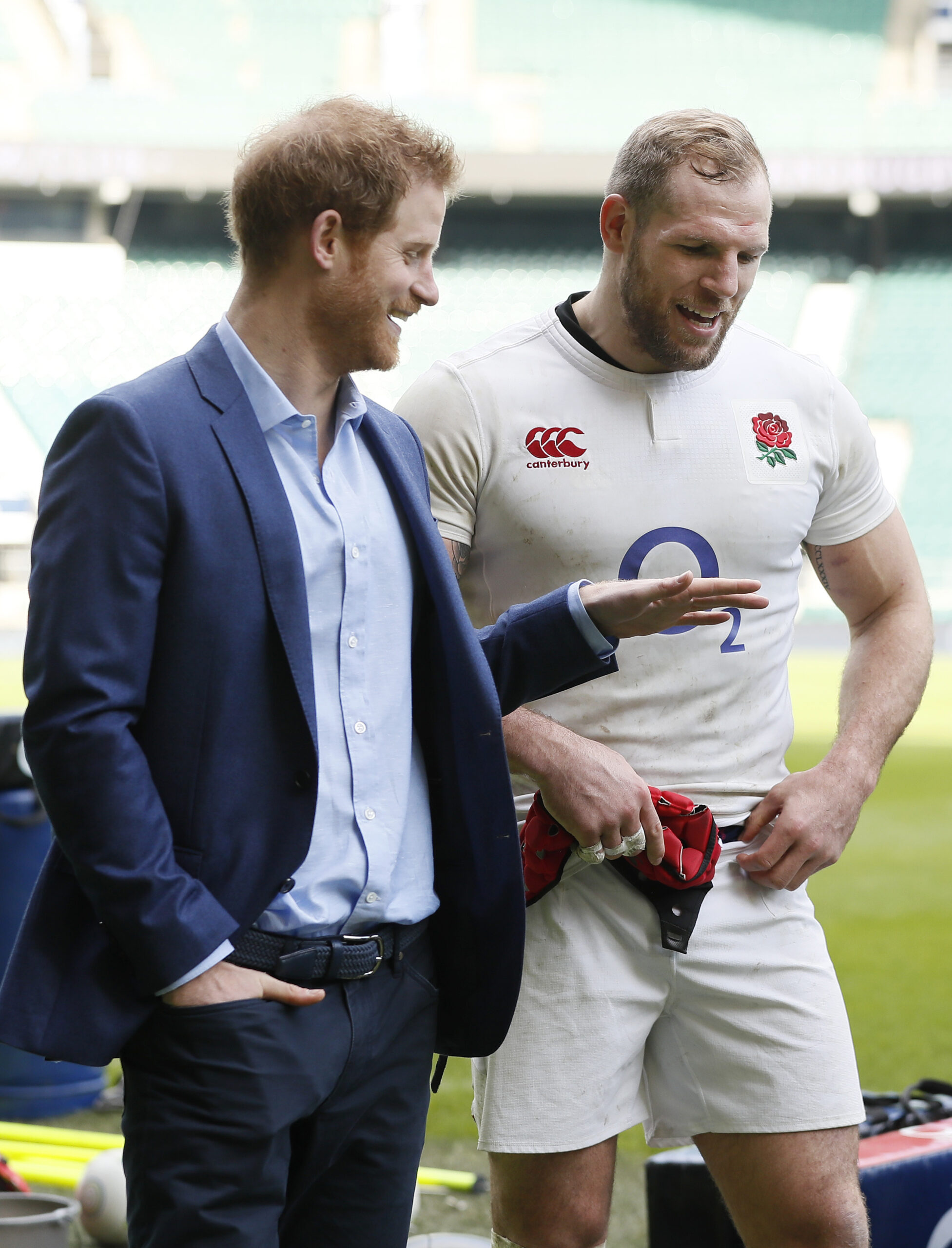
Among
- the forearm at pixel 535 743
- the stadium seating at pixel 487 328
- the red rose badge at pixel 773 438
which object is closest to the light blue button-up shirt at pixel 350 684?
the forearm at pixel 535 743

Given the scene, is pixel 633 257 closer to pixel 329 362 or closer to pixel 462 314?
A: pixel 329 362

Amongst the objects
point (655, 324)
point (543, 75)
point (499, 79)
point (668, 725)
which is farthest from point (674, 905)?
point (543, 75)

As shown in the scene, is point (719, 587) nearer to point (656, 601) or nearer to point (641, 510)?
point (656, 601)

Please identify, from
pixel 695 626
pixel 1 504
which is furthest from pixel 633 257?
pixel 1 504

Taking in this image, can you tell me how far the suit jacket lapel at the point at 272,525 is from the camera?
1.27 meters

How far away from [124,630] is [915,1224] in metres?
1.69

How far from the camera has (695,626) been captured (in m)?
1.87

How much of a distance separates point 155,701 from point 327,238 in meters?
0.48

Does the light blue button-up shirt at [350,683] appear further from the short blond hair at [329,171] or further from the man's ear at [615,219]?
the man's ear at [615,219]

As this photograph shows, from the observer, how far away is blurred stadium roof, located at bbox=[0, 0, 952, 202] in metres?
18.5

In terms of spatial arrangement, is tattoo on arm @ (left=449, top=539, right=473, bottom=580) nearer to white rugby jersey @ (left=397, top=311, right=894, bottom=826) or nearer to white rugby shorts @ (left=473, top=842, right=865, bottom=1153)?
white rugby jersey @ (left=397, top=311, right=894, bottom=826)

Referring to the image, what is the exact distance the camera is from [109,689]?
1.19m

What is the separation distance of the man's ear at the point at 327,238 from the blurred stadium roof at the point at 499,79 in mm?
17853

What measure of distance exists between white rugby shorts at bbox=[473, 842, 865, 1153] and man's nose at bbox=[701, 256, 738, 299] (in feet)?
2.53
